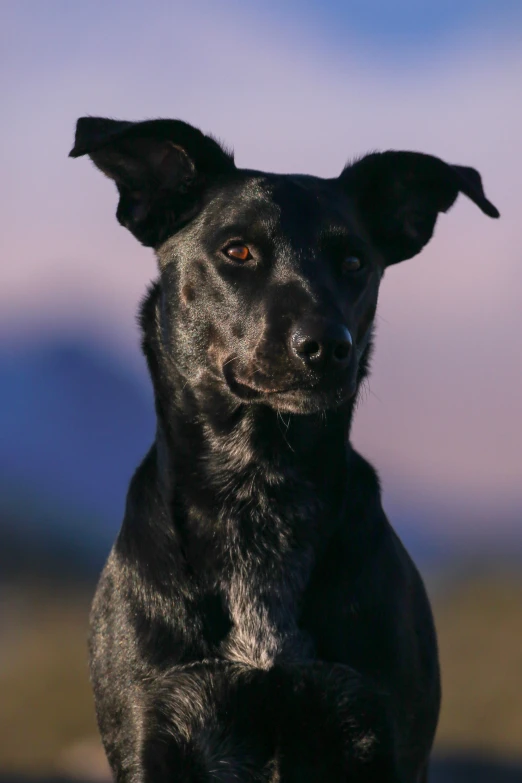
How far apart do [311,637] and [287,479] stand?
564 mm

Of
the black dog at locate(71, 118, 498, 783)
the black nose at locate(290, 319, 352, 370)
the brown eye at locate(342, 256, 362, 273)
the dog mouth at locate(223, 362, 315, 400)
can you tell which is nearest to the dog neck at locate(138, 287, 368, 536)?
the black dog at locate(71, 118, 498, 783)

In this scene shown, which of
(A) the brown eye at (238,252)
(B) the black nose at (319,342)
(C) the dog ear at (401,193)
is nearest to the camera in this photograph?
(B) the black nose at (319,342)

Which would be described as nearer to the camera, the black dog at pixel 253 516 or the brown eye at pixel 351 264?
the black dog at pixel 253 516

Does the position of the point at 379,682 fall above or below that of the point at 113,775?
above

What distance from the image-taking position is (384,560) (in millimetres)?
3574

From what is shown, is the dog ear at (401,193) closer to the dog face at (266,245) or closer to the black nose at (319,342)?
the dog face at (266,245)

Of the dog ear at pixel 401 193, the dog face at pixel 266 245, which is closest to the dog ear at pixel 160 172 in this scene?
the dog face at pixel 266 245

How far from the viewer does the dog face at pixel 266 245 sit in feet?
11.2

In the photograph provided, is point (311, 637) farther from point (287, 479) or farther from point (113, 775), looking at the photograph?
point (113, 775)

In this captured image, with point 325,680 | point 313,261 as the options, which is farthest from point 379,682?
point 313,261

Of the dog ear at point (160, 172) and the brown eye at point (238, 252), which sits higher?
the dog ear at point (160, 172)

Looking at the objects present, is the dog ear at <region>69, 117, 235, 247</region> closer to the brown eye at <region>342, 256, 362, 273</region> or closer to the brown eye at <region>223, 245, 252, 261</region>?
the brown eye at <region>223, 245, 252, 261</region>

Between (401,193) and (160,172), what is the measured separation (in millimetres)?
942

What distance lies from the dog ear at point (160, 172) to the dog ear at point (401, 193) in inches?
20.8
